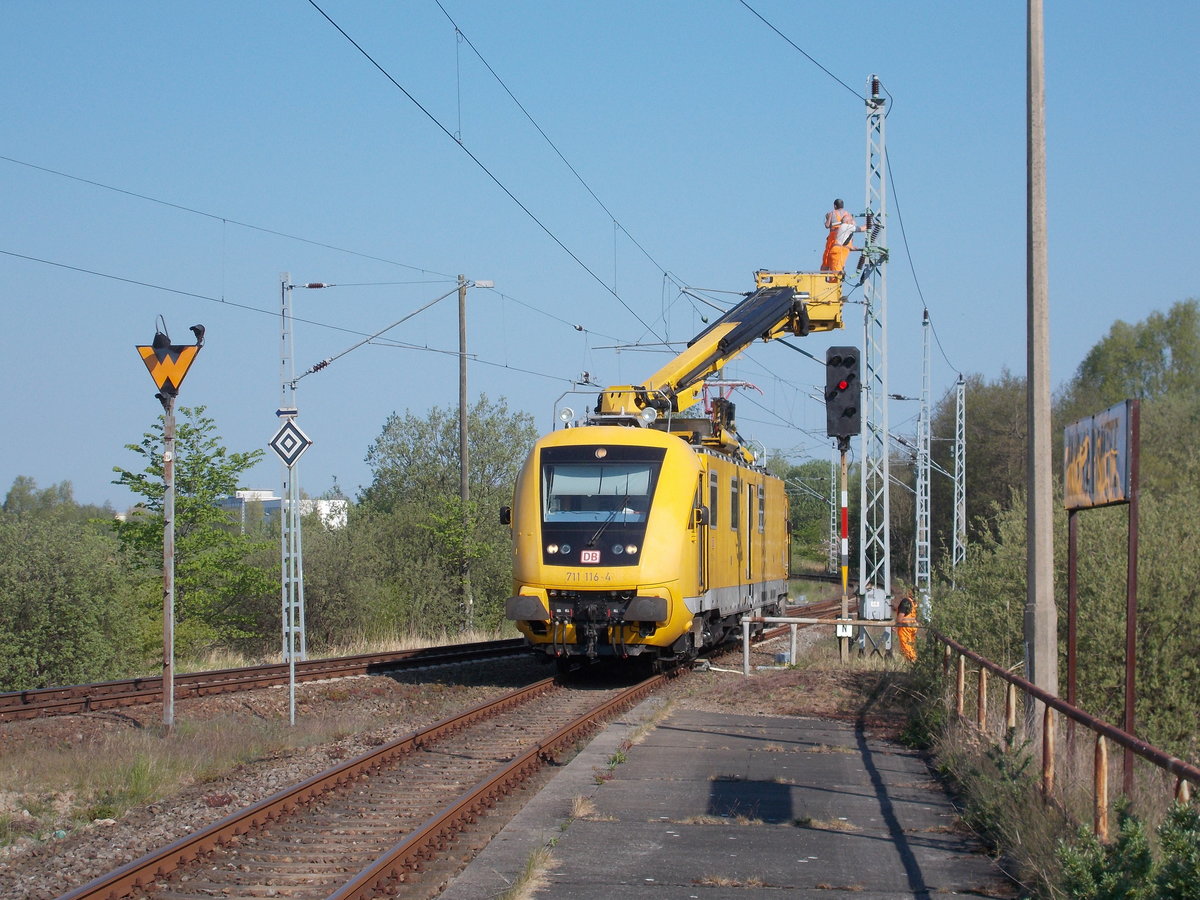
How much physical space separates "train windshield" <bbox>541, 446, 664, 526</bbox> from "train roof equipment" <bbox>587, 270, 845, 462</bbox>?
1.85 m

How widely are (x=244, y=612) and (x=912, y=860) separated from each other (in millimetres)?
30840

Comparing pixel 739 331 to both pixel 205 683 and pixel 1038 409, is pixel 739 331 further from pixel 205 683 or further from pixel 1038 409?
pixel 1038 409

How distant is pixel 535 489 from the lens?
55.4ft

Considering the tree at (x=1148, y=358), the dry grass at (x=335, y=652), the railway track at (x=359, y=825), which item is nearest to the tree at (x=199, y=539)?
the dry grass at (x=335, y=652)

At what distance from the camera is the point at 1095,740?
7.03m

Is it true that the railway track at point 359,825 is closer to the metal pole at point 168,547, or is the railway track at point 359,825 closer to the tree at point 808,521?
the metal pole at point 168,547

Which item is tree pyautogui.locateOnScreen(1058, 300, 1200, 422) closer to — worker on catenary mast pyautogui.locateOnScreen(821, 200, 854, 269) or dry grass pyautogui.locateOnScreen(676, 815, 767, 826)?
worker on catenary mast pyautogui.locateOnScreen(821, 200, 854, 269)

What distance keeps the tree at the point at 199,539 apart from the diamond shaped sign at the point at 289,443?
17220 millimetres

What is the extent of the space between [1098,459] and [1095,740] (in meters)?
1.90

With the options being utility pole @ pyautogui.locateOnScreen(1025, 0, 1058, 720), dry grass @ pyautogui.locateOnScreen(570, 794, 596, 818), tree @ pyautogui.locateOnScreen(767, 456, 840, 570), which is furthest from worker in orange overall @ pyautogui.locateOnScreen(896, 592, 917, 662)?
tree @ pyautogui.locateOnScreen(767, 456, 840, 570)

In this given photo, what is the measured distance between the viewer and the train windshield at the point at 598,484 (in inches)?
652

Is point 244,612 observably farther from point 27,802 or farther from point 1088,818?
point 1088,818

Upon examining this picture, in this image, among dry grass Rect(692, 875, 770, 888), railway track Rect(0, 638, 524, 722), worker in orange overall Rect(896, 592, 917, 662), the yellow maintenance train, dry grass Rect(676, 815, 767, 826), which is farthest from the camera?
worker in orange overall Rect(896, 592, 917, 662)

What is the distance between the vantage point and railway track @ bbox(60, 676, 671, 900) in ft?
22.9
